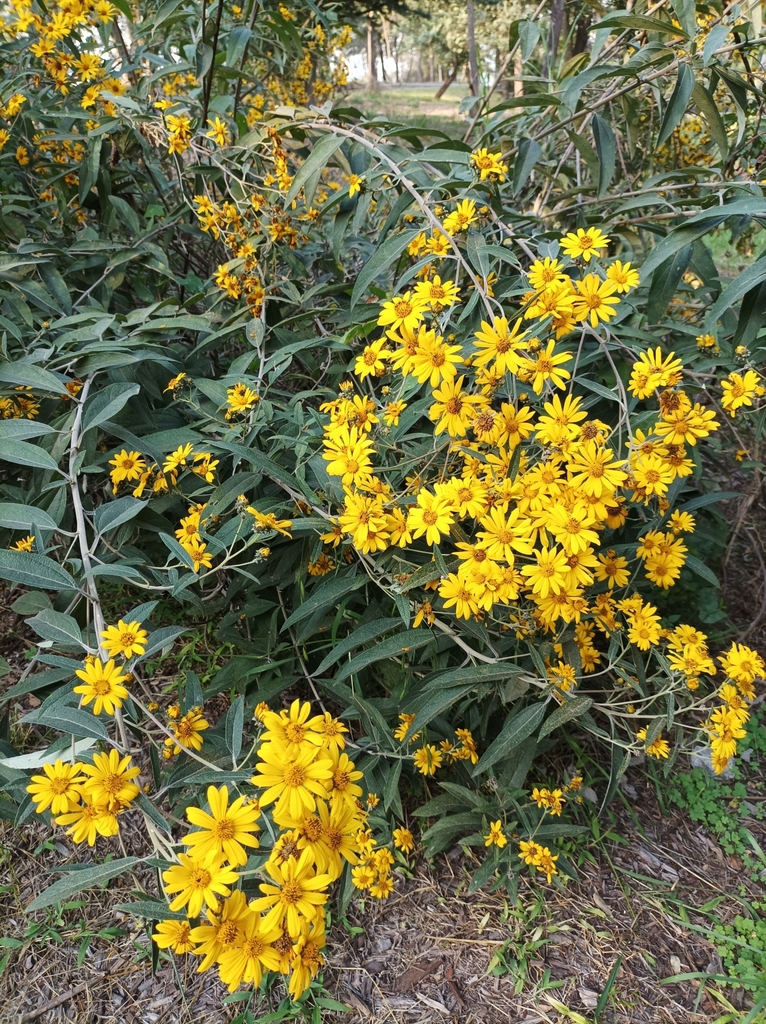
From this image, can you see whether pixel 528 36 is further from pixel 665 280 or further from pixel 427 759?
pixel 427 759

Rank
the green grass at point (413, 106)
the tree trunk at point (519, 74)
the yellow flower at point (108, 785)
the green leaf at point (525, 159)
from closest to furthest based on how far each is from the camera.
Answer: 1. the yellow flower at point (108, 785)
2. the green leaf at point (525, 159)
3. the tree trunk at point (519, 74)
4. the green grass at point (413, 106)

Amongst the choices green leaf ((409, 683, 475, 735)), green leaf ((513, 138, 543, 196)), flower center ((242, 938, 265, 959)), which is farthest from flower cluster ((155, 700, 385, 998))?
green leaf ((513, 138, 543, 196))

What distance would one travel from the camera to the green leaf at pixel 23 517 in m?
1.20

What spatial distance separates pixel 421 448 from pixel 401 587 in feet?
1.01

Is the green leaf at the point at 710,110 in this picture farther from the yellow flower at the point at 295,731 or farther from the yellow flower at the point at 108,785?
the yellow flower at the point at 108,785

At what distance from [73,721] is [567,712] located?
856 mm

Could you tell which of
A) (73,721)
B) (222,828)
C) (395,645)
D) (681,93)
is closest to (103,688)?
(73,721)

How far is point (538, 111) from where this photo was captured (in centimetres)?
199

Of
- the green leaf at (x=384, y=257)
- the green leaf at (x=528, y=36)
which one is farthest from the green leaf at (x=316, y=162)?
the green leaf at (x=528, y=36)

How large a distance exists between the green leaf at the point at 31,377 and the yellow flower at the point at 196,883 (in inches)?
37.1

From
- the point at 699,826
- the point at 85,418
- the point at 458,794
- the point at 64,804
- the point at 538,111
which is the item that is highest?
the point at 538,111

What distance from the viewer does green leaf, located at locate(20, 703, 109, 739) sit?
3.17 feet

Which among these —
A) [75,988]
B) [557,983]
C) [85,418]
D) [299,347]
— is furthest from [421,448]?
[75,988]

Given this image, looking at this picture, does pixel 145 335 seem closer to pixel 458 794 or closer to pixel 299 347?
pixel 299 347
